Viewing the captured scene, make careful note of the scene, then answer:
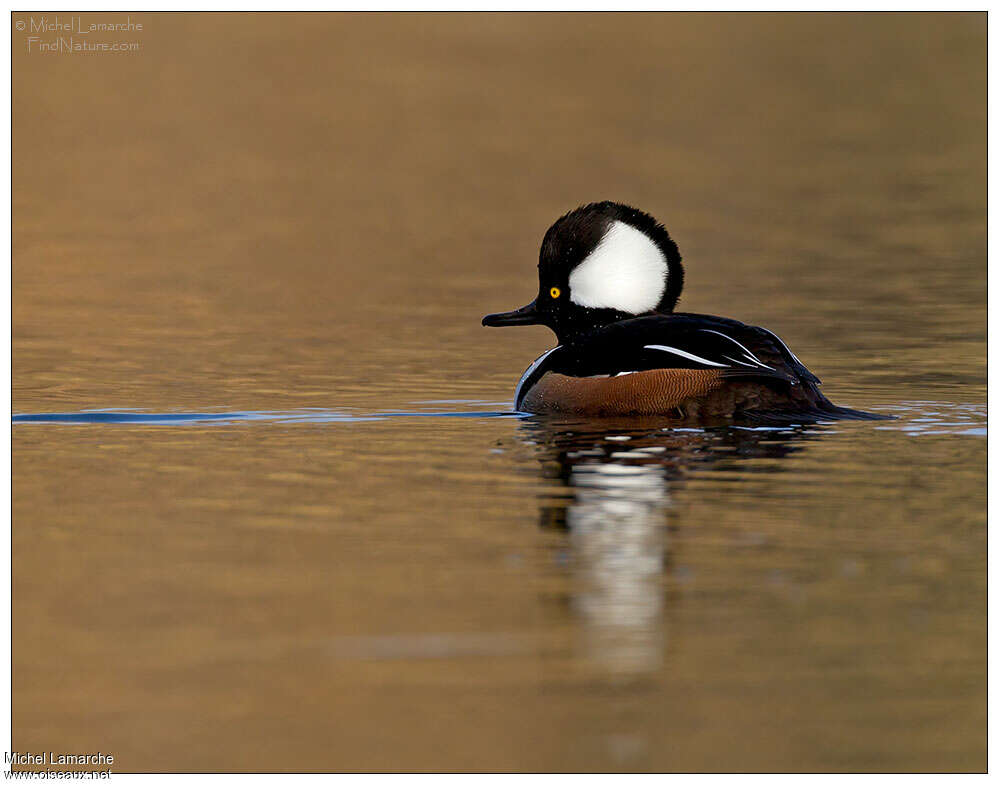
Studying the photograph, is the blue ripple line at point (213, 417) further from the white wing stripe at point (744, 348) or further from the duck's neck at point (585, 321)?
the white wing stripe at point (744, 348)

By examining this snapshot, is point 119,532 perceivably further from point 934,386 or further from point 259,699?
point 934,386

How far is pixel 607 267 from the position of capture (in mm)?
10617

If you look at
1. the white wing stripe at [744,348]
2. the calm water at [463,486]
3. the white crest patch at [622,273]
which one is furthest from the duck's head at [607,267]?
the white wing stripe at [744,348]

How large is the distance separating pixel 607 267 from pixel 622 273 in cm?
9

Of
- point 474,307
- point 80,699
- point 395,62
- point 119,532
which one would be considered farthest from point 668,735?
point 395,62

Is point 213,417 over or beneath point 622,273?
beneath

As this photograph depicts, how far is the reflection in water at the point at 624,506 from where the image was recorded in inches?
235

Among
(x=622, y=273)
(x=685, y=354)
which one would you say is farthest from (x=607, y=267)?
(x=685, y=354)

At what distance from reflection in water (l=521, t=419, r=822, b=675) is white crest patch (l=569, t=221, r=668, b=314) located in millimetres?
1107

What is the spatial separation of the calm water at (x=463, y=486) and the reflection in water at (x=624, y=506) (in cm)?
2

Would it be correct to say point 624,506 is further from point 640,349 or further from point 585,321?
point 585,321

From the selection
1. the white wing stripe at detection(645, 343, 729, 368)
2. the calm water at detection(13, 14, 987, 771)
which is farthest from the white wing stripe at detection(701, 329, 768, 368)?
the calm water at detection(13, 14, 987, 771)

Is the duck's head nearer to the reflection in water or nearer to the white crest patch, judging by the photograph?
the white crest patch

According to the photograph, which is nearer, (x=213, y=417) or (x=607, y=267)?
(x=213, y=417)
